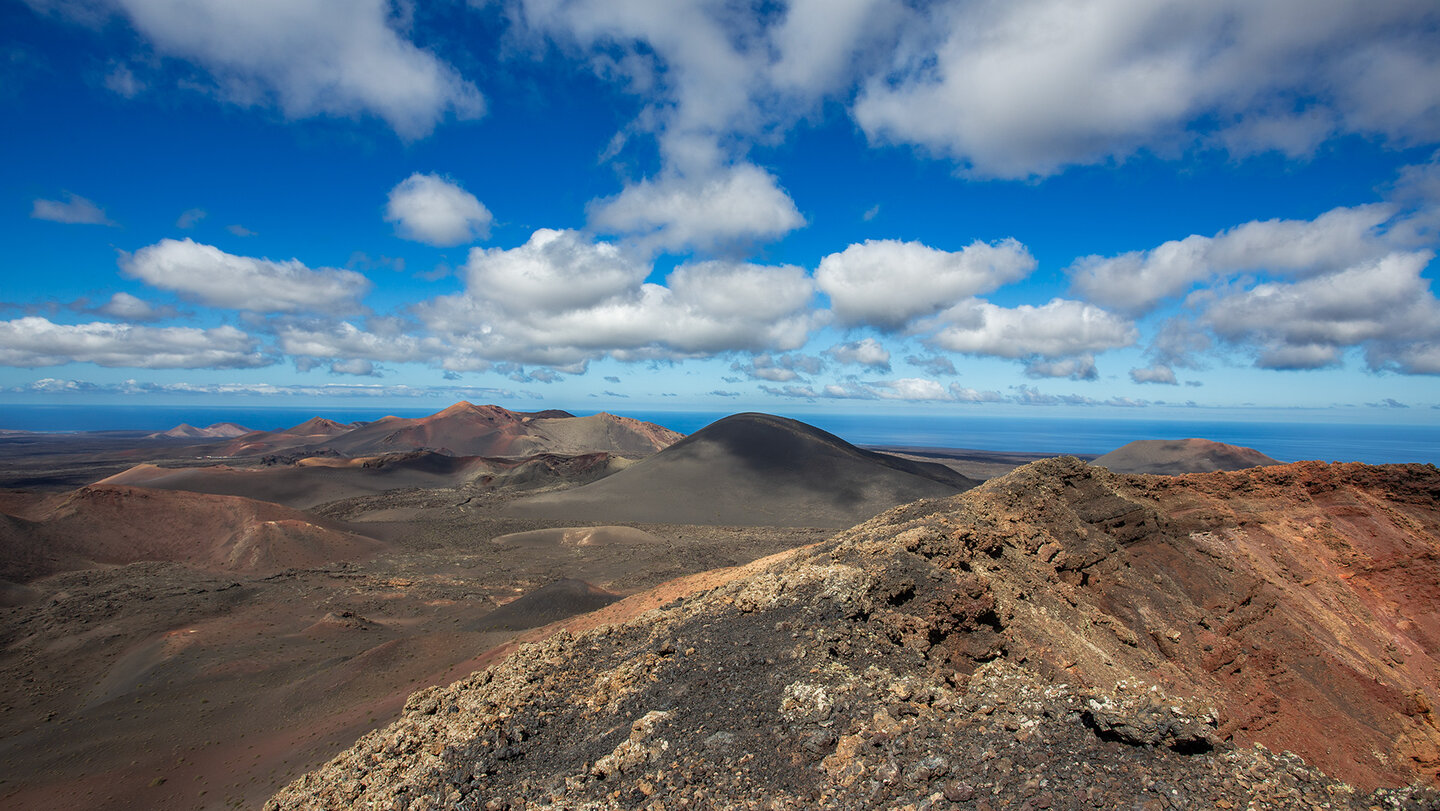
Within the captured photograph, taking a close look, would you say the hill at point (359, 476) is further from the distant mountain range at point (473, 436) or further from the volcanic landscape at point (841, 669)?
the distant mountain range at point (473, 436)

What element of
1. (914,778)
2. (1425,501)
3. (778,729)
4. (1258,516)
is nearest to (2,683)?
(778,729)

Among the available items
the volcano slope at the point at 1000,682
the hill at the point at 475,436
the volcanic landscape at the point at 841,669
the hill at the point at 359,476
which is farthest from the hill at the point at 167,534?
the hill at the point at 475,436

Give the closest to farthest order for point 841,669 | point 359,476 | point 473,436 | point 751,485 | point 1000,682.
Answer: point 1000,682, point 841,669, point 751,485, point 359,476, point 473,436

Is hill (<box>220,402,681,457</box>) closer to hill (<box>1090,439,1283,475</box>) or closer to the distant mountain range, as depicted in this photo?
the distant mountain range

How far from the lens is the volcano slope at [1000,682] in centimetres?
435

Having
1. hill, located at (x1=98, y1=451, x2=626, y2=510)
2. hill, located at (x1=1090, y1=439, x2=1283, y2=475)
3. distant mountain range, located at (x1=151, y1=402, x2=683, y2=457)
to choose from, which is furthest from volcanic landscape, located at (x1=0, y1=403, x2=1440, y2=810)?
hill, located at (x1=1090, y1=439, x2=1283, y2=475)

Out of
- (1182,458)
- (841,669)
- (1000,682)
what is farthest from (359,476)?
(1182,458)

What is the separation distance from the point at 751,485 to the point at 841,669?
36645mm

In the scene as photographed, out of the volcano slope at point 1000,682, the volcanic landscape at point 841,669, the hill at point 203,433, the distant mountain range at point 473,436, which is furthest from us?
the hill at point 203,433

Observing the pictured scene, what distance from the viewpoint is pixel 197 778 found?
8672mm

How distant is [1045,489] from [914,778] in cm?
796

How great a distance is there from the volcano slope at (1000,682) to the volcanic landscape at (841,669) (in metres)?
0.03

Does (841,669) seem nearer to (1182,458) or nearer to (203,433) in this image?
(1182,458)

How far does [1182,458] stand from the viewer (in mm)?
69125
